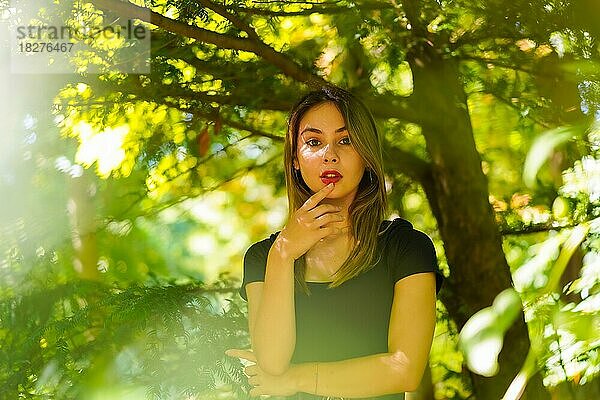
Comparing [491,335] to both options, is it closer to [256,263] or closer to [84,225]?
[256,263]

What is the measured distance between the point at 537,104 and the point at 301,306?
0.65 meters

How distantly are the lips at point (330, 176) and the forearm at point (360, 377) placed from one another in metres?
0.25

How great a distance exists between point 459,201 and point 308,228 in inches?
25.9

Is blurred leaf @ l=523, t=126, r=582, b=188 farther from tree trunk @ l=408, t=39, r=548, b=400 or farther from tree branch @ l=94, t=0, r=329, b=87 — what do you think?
tree trunk @ l=408, t=39, r=548, b=400

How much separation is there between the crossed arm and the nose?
17 centimetres

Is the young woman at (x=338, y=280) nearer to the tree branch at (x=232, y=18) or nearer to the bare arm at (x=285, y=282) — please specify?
the bare arm at (x=285, y=282)

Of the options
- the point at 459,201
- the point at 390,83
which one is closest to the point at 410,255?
the point at 459,201

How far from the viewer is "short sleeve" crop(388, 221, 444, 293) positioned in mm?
1066

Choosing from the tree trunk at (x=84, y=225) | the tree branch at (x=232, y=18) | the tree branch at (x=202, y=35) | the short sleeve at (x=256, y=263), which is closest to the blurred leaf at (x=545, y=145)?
the short sleeve at (x=256, y=263)

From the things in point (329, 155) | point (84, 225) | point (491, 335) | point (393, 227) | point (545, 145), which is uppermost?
point (545, 145)

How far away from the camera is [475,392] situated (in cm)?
162

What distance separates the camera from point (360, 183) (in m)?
1.15

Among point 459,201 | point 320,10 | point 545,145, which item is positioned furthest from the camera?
point 459,201

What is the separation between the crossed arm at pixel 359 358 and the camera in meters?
1.03
